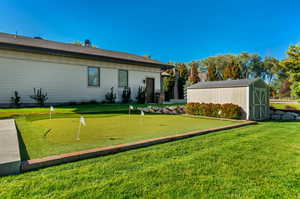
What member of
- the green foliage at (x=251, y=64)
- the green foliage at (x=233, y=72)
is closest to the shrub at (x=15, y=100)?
the green foliage at (x=233, y=72)

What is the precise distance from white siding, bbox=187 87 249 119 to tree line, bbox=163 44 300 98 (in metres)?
8.31

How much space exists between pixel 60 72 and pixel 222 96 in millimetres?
8675

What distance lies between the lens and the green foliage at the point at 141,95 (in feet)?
40.5

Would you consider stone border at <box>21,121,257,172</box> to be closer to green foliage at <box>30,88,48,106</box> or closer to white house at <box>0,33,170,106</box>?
green foliage at <box>30,88,48,106</box>

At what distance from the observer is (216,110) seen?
23.7ft

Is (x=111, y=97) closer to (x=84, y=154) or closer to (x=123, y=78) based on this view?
(x=123, y=78)

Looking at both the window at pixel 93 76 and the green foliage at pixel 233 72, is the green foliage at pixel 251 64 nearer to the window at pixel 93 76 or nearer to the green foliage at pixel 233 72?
the green foliage at pixel 233 72

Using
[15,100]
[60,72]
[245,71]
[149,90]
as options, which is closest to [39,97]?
[15,100]

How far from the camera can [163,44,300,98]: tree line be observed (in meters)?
14.7

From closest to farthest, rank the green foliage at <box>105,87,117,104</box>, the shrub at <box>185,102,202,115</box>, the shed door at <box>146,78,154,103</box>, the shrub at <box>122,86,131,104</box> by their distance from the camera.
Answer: the shrub at <box>185,102,202,115</box> < the green foliage at <box>105,87,117,104</box> < the shrub at <box>122,86,131,104</box> < the shed door at <box>146,78,154,103</box>

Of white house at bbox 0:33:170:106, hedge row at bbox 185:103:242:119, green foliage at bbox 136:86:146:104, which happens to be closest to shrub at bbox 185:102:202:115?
hedge row at bbox 185:103:242:119

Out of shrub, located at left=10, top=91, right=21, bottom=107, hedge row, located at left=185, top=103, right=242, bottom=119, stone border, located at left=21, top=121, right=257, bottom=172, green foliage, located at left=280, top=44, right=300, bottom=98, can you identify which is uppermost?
green foliage, located at left=280, top=44, right=300, bottom=98

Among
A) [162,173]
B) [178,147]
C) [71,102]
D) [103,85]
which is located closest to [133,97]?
[103,85]

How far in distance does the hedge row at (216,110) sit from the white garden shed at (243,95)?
354mm
